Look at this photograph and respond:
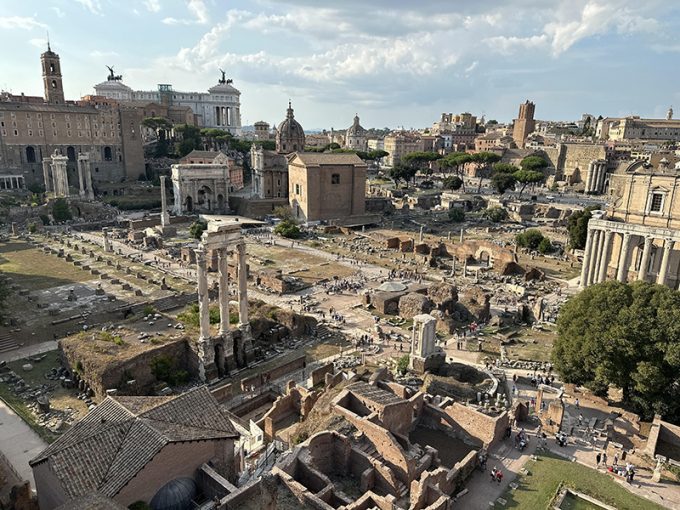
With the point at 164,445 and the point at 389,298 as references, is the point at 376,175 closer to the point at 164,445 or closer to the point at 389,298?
the point at 389,298

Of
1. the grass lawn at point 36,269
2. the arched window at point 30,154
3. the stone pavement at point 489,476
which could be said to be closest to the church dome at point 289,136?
the arched window at point 30,154

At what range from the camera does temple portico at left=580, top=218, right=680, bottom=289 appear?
38094 millimetres

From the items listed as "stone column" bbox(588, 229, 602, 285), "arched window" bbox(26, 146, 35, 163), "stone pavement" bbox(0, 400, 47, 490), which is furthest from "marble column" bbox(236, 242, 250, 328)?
"arched window" bbox(26, 146, 35, 163)

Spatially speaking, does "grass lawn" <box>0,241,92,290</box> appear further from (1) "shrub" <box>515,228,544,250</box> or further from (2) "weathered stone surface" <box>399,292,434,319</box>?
(1) "shrub" <box>515,228,544,250</box>

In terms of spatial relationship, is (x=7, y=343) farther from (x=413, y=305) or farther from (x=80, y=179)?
(x=80, y=179)

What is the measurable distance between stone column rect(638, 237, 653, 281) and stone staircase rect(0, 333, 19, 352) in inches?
1831

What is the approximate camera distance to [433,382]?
24.5m

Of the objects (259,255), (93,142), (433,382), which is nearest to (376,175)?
(93,142)

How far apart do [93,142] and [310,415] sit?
87.9 metres

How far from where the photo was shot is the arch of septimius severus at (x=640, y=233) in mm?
38031

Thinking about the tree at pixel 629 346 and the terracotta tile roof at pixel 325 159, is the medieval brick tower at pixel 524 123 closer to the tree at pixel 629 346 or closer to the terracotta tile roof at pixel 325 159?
the terracotta tile roof at pixel 325 159

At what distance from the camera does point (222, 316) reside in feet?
89.6

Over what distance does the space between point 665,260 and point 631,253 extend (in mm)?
3617

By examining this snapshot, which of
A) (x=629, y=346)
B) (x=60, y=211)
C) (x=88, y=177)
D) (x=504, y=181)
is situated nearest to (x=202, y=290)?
(x=629, y=346)
